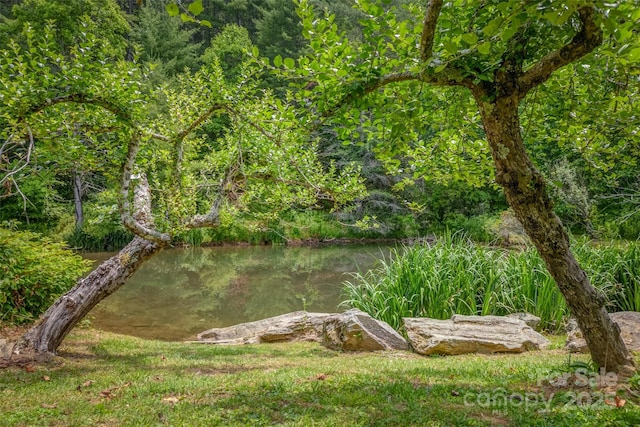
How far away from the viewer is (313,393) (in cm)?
315

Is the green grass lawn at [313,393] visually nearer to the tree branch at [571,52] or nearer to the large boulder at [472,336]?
the large boulder at [472,336]

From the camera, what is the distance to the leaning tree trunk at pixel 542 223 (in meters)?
2.85

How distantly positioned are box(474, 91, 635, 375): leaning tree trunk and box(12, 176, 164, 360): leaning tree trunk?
4021 mm

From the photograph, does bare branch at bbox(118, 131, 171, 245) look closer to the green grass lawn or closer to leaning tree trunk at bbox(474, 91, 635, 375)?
the green grass lawn

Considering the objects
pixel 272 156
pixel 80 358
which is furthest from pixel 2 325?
pixel 272 156

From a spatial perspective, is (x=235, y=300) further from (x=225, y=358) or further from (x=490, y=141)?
(x=490, y=141)

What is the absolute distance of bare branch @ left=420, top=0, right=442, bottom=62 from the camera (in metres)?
2.32

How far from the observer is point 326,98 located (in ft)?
9.76

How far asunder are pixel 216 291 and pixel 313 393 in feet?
28.9

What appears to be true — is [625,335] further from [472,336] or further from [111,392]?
[111,392]

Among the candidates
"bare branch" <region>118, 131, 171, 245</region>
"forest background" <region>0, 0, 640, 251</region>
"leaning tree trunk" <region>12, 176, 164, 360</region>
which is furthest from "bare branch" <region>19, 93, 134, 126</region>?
"leaning tree trunk" <region>12, 176, 164, 360</region>

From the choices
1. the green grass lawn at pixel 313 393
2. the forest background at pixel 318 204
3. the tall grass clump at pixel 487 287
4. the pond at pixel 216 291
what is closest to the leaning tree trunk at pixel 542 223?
the green grass lawn at pixel 313 393

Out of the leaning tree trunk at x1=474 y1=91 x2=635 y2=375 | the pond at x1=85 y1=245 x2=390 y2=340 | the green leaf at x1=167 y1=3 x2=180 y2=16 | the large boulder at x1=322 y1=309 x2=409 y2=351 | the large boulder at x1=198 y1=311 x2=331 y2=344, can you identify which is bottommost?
the pond at x1=85 y1=245 x2=390 y2=340

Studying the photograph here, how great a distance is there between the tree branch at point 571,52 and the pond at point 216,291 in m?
6.59
